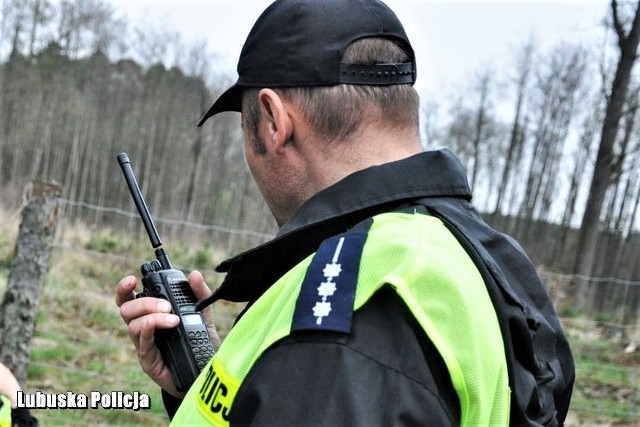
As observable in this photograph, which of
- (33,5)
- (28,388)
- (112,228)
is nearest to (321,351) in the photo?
(28,388)

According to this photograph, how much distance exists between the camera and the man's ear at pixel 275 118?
1246 millimetres

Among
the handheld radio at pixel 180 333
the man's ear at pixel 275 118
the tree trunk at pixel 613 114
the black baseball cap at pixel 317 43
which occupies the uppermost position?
the tree trunk at pixel 613 114

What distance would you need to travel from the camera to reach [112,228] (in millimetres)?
12156

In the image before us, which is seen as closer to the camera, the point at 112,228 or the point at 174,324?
the point at 174,324

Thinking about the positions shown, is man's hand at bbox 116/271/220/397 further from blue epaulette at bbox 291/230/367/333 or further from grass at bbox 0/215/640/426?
grass at bbox 0/215/640/426

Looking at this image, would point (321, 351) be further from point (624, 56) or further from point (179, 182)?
point (179, 182)

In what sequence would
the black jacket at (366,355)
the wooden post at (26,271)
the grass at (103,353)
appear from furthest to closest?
the grass at (103,353)
the wooden post at (26,271)
the black jacket at (366,355)

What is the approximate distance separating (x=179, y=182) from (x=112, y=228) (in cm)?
2811

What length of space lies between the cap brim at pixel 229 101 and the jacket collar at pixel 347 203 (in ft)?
1.04

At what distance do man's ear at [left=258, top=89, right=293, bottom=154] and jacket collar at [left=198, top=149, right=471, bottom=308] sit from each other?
138mm

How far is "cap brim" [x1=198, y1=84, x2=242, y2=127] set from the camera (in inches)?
54.5
